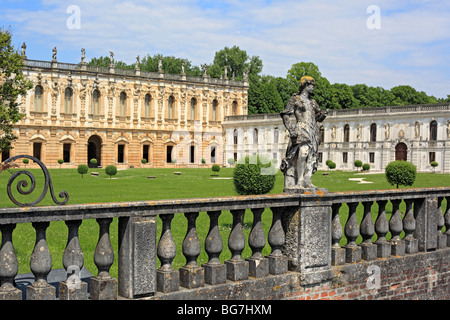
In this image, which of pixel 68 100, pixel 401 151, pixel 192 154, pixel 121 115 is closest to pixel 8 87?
pixel 68 100

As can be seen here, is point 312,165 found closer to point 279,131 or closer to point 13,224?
point 13,224

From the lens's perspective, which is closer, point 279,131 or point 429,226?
point 429,226

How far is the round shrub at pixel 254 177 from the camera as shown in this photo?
1479 centimetres

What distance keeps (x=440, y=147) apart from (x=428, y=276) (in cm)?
4318

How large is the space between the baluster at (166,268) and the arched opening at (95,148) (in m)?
56.1

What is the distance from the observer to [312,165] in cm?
616

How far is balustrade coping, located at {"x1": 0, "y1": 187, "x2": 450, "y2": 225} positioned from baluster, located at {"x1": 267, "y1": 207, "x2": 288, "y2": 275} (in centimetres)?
18

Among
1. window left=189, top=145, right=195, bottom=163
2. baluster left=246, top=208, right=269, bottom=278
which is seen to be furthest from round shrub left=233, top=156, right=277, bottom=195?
window left=189, top=145, right=195, bottom=163

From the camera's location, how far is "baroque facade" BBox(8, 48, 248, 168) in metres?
54.1

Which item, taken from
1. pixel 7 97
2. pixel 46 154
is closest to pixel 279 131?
pixel 46 154

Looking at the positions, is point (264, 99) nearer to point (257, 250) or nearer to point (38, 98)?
point (38, 98)

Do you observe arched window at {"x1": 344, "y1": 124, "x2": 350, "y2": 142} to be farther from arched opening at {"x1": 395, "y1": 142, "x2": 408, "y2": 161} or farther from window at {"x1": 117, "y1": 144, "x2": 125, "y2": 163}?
window at {"x1": 117, "y1": 144, "x2": 125, "y2": 163}

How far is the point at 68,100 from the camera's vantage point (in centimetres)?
5600
